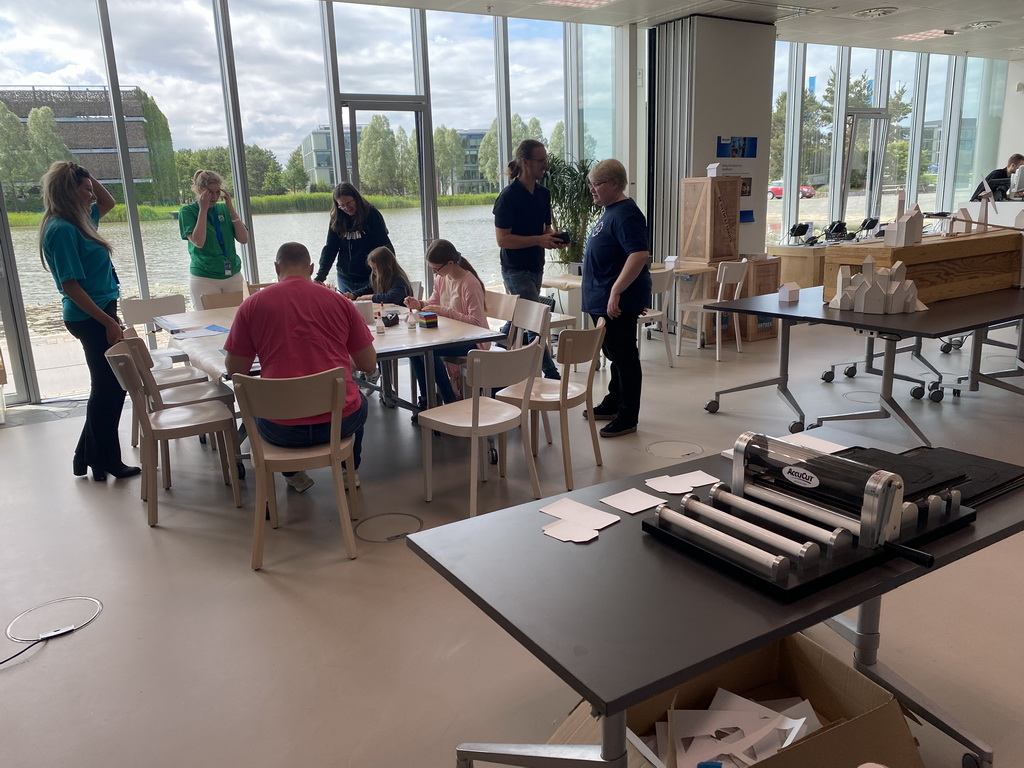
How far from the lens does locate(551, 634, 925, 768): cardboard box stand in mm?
1369

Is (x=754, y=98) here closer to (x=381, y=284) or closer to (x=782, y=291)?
(x=782, y=291)

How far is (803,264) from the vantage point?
9055mm

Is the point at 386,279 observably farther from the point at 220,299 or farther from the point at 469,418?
the point at 469,418

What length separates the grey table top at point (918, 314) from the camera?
3842 millimetres

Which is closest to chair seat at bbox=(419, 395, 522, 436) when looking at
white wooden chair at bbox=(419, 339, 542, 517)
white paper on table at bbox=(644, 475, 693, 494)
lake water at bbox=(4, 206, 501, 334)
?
white wooden chair at bbox=(419, 339, 542, 517)

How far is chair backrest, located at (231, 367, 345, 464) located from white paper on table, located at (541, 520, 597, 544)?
60.7 inches

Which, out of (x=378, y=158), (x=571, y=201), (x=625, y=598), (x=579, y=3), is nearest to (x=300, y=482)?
(x=625, y=598)

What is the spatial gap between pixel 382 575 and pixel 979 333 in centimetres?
404

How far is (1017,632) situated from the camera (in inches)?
98.8

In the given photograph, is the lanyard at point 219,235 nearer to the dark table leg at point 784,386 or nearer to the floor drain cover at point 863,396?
the dark table leg at point 784,386

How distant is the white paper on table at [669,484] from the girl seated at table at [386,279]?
3.51 m

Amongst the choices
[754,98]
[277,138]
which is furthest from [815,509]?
[754,98]

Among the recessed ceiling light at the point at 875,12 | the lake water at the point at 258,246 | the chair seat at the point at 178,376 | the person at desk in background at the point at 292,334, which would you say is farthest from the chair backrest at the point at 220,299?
the recessed ceiling light at the point at 875,12

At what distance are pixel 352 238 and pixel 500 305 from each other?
1.31 metres
